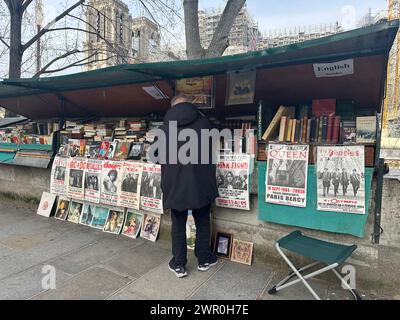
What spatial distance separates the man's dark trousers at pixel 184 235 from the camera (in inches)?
121

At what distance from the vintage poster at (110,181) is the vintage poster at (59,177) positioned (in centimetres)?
87

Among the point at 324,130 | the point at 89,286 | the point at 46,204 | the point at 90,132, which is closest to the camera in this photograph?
the point at 89,286

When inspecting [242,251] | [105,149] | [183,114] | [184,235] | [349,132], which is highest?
[183,114]

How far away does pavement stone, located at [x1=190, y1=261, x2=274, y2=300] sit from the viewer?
275 centimetres

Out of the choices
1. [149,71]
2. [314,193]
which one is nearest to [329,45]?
[314,193]

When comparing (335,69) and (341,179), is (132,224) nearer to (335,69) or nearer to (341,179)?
(341,179)

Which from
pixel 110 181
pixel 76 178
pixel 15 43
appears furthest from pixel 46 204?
pixel 15 43

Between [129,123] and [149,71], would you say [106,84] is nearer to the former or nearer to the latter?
[129,123]

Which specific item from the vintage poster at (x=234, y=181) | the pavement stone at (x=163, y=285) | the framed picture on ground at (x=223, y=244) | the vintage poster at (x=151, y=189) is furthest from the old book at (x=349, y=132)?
the vintage poster at (x=151, y=189)

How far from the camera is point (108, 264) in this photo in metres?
3.39

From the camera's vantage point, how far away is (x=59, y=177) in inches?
191

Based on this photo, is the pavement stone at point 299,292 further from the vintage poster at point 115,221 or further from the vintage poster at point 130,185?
the vintage poster at point 115,221

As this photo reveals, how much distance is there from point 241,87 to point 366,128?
1.45 meters
